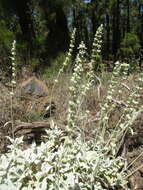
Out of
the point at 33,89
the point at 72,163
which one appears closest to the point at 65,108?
the point at 33,89

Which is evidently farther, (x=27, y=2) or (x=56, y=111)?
(x=27, y=2)

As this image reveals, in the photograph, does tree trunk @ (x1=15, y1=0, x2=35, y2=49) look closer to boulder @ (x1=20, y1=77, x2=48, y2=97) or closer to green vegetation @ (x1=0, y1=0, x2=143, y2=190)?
green vegetation @ (x1=0, y1=0, x2=143, y2=190)

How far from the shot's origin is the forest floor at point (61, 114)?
2.46m

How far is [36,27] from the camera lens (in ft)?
20.2

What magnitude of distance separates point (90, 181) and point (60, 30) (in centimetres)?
457

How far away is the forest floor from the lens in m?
2.46

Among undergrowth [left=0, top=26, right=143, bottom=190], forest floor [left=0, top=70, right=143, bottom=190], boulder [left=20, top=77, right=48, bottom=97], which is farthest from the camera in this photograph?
boulder [left=20, top=77, right=48, bottom=97]

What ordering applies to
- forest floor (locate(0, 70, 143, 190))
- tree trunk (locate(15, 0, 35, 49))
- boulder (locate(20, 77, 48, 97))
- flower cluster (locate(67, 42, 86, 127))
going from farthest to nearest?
1. tree trunk (locate(15, 0, 35, 49))
2. boulder (locate(20, 77, 48, 97))
3. forest floor (locate(0, 70, 143, 190))
4. flower cluster (locate(67, 42, 86, 127))

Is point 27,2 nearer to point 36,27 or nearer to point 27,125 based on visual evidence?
point 36,27

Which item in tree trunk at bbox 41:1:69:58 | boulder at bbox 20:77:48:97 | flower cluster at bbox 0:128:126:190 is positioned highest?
tree trunk at bbox 41:1:69:58

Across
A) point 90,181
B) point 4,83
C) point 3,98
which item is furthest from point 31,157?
point 4,83

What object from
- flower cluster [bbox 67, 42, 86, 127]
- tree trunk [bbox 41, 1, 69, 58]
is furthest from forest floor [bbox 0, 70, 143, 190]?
tree trunk [bbox 41, 1, 69, 58]

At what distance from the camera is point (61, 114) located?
327 centimetres

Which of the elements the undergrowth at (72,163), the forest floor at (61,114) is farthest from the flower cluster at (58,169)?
the forest floor at (61,114)
